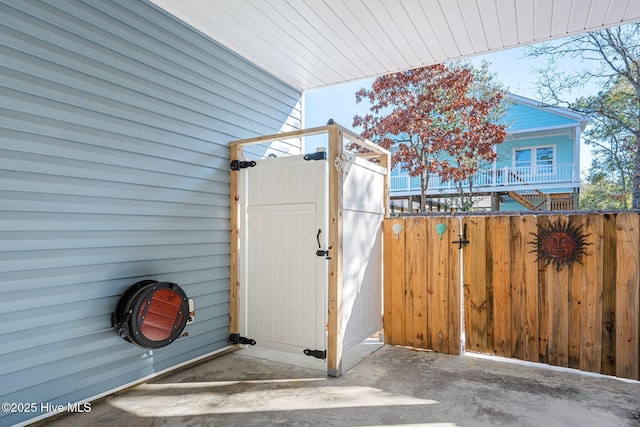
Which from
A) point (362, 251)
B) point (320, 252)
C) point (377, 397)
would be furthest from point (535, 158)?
point (377, 397)

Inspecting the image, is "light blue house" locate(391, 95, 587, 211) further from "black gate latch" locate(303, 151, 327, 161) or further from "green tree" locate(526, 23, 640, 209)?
"black gate latch" locate(303, 151, 327, 161)

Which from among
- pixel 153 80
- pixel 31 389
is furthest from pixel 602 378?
pixel 153 80

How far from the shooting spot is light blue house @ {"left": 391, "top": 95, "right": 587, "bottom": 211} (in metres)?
8.84

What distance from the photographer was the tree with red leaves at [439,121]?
7.55m

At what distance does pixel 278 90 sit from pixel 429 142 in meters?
4.51

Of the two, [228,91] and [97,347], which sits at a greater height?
[228,91]

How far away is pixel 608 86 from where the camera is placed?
718 cm

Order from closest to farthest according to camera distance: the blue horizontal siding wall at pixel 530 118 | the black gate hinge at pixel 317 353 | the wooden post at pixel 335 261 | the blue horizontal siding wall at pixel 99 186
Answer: the blue horizontal siding wall at pixel 99 186
the wooden post at pixel 335 261
the black gate hinge at pixel 317 353
the blue horizontal siding wall at pixel 530 118

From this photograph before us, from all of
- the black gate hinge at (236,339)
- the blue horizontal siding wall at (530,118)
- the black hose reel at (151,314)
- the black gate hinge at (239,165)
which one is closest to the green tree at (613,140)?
the blue horizontal siding wall at (530,118)

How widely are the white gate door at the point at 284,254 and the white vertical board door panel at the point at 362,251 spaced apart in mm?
232

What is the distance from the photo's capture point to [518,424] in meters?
2.17

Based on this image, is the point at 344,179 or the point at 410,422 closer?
the point at 410,422

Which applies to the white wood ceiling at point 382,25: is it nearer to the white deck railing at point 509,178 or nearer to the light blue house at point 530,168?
the light blue house at point 530,168

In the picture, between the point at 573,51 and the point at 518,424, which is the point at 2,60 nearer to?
the point at 518,424
